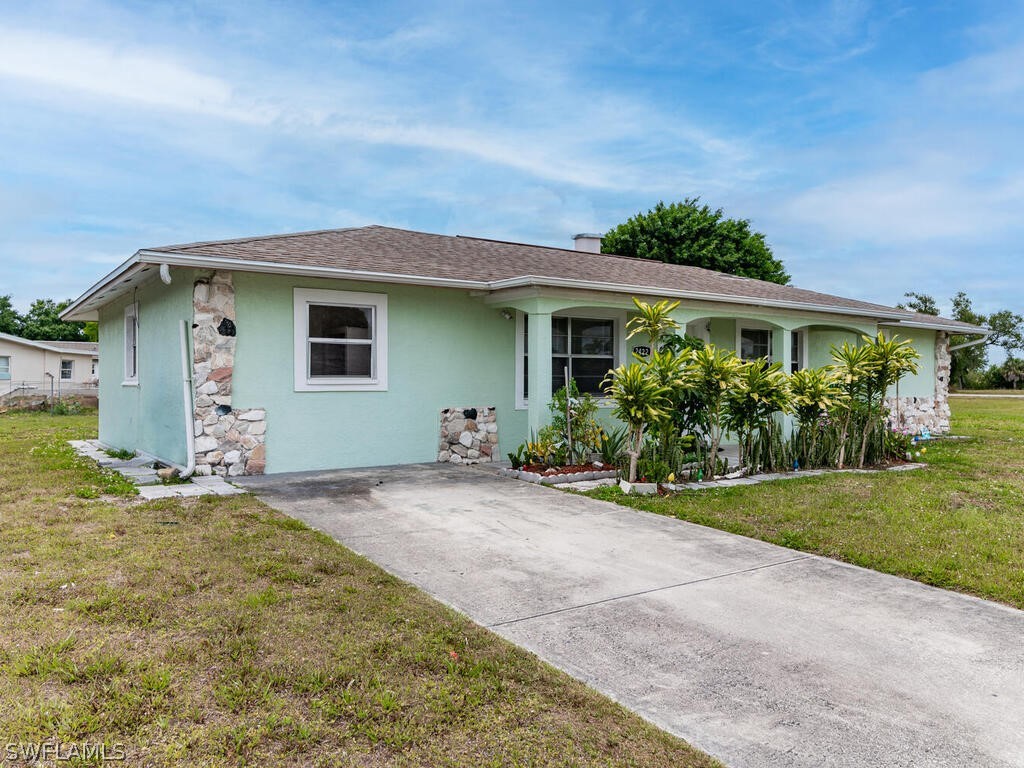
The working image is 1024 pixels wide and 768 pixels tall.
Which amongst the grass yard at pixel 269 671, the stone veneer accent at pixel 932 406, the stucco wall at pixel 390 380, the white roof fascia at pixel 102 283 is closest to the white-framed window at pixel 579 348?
the stucco wall at pixel 390 380

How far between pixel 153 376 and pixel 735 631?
9.06 meters

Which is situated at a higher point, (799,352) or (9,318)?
(9,318)

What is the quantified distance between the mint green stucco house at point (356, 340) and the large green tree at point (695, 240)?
13.5m

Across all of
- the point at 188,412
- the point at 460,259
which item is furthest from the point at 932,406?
the point at 188,412

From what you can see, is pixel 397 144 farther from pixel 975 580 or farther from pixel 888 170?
pixel 975 580

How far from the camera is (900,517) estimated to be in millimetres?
6031

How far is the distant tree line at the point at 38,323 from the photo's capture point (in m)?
46.3

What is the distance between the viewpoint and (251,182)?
1689 cm

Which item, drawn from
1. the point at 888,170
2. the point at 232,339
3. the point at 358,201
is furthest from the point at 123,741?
the point at 358,201

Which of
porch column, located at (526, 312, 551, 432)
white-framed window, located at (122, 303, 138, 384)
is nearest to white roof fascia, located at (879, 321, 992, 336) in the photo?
porch column, located at (526, 312, 551, 432)

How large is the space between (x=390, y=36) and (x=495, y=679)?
1113cm

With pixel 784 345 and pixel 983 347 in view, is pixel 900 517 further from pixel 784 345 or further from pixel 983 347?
pixel 983 347

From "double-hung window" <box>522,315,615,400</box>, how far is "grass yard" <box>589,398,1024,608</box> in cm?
327

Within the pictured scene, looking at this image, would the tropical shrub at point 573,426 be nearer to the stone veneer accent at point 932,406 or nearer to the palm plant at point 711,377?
the palm plant at point 711,377
